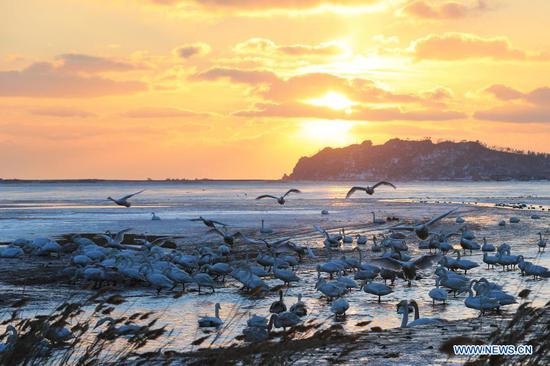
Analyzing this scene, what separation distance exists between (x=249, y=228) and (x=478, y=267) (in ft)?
64.2

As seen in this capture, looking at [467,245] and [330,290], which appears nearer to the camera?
[330,290]

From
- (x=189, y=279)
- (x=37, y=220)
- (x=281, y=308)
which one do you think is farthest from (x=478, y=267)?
(x=37, y=220)

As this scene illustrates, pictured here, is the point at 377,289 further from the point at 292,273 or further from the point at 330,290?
the point at 292,273

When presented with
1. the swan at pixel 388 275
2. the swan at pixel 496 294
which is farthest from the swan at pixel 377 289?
the swan at pixel 388 275

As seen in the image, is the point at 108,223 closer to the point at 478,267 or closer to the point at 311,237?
the point at 311,237

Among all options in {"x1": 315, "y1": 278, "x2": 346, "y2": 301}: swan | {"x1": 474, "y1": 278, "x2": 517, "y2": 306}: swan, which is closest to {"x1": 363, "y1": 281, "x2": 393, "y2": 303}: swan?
{"x1": 315, "y1": 278, "x2": 346, "y2": 301}: swan

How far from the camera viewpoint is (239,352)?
213 inches

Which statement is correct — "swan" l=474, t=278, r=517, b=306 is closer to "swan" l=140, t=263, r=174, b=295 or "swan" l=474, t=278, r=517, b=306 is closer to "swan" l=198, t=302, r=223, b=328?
"swan" l=198, t=302, r=223, b=328

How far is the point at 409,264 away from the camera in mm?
20641

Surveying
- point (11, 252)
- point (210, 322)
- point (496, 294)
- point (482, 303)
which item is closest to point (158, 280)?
point (210, 322)

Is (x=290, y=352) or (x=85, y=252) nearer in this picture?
(x=290, y=352)

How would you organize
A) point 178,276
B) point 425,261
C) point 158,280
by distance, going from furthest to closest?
point 425,261
point 178,276
point 158,280

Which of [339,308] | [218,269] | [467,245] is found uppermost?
[218,269]

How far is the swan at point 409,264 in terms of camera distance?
20562 millimetres
